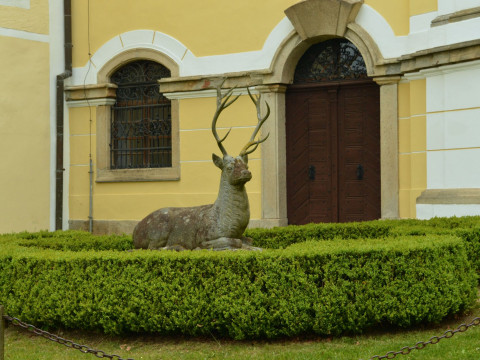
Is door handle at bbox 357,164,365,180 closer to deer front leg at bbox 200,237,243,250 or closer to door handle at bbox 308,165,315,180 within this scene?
door handle at bbox 308,165,315,180

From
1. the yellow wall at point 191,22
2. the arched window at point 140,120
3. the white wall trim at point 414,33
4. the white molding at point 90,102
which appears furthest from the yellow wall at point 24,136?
the white wall trim at point 414,33

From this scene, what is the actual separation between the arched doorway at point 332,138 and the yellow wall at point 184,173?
30.2 inches

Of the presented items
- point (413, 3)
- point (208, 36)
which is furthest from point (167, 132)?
point (413, 3)

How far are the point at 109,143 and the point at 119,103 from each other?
2.75 ft

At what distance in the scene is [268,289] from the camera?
22.4ft

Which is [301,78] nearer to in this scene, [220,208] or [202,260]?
[220,208]

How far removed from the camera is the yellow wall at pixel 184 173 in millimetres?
14242

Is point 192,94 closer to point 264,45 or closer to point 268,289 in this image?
point 264,45

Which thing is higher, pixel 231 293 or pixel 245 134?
pixel 245 134

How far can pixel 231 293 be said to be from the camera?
6.86 meters

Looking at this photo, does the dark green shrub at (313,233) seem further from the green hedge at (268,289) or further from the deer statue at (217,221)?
the green hedge at (268,289)

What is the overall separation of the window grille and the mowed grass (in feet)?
22.8

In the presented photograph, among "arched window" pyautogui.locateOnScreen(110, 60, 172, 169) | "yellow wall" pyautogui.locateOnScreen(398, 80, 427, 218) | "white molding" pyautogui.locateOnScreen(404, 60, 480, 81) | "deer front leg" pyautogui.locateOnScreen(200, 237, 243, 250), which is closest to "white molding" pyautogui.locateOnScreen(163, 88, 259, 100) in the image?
"arched window" pyautogui.locateOnScreen(110, 60, 172, 169)

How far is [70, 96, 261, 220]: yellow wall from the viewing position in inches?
561
